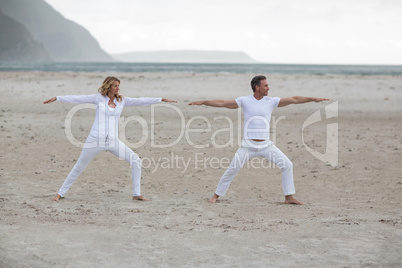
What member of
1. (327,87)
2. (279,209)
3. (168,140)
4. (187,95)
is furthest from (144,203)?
(327,87)

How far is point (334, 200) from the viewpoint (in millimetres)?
8078

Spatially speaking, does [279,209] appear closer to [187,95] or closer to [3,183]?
[3,183]

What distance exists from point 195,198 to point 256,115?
5.51ft

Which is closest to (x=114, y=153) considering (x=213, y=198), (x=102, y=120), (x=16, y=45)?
(x=102, y=120)

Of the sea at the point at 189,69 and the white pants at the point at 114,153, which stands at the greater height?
the sea at the point at 189,69

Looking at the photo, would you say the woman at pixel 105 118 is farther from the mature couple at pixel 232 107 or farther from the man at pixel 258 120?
the man at pixel 258 120

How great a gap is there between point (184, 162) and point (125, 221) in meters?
4.34

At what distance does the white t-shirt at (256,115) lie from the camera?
295 inches

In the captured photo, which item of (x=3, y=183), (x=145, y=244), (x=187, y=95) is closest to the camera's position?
(x=145, y=244)

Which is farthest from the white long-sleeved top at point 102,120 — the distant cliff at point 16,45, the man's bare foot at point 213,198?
the distant cliff at point 16,45

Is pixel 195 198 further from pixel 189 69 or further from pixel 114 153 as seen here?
pixel 189 69

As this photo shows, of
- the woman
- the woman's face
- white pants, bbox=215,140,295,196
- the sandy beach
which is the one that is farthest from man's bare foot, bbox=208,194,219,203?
the woman's face

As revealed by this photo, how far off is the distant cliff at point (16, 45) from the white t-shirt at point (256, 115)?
162973mm

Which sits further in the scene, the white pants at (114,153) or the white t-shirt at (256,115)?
the white pants at (114,153)
